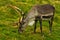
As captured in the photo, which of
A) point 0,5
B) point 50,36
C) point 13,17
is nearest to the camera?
point 50,36

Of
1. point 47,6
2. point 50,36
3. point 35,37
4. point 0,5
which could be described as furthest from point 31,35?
point 0,5

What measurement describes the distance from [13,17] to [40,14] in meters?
7.32

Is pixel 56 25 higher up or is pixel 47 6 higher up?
pixel 47 6

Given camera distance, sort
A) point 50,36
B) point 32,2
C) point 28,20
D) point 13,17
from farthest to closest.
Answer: point 32,2, point 13,17, point 50,36, point 28,20

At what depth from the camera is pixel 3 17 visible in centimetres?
2380

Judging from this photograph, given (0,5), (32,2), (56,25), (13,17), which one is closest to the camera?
(56,25)

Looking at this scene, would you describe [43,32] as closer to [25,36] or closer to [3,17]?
[25,36]

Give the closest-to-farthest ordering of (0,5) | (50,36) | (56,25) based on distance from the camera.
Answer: (50,36), (56,25), (0,5)

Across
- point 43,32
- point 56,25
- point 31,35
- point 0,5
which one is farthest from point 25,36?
point 0,5

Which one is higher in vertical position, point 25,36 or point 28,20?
point 28,20

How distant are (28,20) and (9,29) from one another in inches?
111

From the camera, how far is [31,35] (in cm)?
1842

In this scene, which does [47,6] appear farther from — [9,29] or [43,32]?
[9,29]

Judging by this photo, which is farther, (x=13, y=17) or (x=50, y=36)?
(x=13, y=17)
